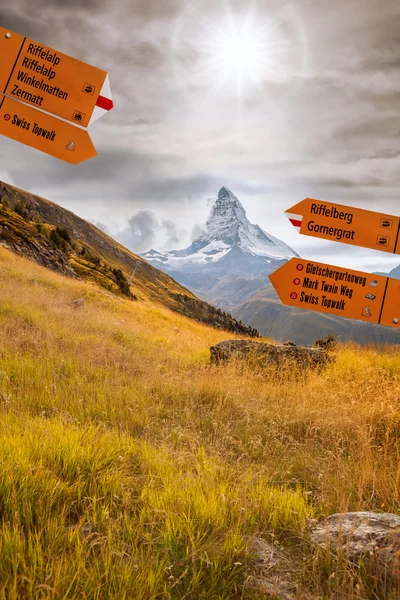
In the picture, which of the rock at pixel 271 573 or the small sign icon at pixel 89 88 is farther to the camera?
the small sign icon at pixel 89 88

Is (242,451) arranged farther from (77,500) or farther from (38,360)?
(38,360)

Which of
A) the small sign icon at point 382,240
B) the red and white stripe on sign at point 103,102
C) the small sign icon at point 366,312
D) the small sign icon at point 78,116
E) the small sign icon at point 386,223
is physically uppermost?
Result: the red and white stripe on sign at point 103,102

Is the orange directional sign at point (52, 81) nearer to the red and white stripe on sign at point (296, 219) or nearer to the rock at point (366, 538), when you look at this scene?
the red and white stripe on sign at point (296, 219)

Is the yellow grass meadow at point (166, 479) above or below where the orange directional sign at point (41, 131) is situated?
below

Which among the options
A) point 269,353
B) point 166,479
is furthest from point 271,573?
point 269,353

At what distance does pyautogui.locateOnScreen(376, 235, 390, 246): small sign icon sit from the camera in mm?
4113

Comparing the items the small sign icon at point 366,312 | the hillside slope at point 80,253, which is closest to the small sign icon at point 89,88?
the small sign icon at point 366,312

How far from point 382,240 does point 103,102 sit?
381 centimetres

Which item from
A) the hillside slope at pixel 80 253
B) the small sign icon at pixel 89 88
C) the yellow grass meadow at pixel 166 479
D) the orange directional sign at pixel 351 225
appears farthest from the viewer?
the hillside slope at pixel 80 253

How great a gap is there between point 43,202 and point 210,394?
418 feet

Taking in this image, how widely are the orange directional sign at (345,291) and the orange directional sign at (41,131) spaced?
2976 mm

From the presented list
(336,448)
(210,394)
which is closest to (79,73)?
(210,394)

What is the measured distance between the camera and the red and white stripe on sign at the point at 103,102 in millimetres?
4008

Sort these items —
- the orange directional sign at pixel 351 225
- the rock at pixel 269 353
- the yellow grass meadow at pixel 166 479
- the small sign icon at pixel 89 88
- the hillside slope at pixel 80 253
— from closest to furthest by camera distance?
the yellow grass meadow at pixel 166 479
the small sign icon at pixel 89 88
the orange directional sign at pixel 351 225
the rock at pixel 269 353
the hillside slope at pixel 80 253
